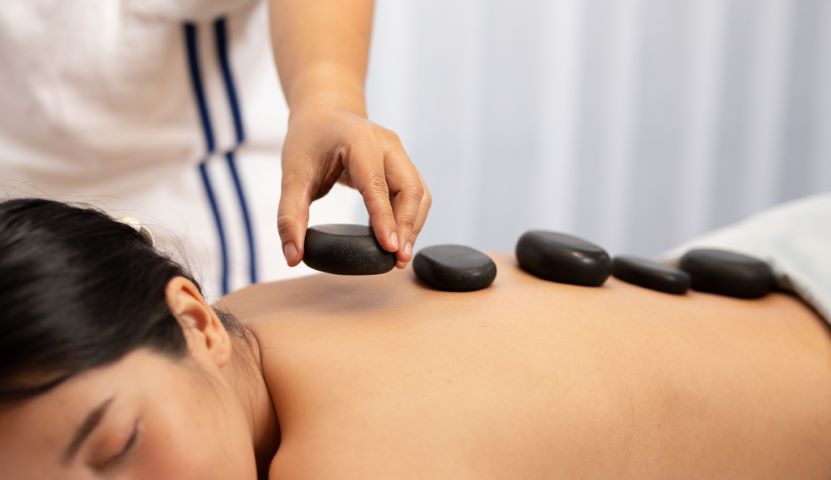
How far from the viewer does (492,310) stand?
77 centimetres

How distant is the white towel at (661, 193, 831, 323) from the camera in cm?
93

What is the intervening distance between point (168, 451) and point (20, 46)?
62cm

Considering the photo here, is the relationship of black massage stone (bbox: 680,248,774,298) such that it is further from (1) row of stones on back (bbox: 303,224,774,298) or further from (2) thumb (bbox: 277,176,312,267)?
(2) thumb (bbox: 277,176,312,267)

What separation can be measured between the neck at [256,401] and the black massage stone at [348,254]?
10cm

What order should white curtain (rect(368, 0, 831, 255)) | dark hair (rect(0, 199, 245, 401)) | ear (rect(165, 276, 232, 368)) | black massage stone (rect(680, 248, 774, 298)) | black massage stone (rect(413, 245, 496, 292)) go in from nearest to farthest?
dark hair (rect(0, 199, 245, 401)) → ear (rect(165, 276, 232, 368)) → black massage stone (rect(413, 245, 496, 292)) → black massage stone (rect(680, 248, 774, 298)) → white curtain (rect(368, 0, 831, 255))

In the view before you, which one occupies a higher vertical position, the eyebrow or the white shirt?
the white shirt

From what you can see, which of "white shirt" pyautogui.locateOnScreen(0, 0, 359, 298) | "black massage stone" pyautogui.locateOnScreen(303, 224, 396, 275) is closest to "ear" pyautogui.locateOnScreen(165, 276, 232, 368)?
"black massage stone" pyautogui.locateOnScreen(303, 224, 396, 275)

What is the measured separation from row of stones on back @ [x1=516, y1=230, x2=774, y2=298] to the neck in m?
0.32

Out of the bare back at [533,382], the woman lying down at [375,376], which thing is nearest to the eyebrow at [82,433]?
the woman lying down at [375,376]

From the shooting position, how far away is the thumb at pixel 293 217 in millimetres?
728

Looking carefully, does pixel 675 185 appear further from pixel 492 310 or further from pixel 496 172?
pixel 492 310

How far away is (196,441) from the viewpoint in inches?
23.2

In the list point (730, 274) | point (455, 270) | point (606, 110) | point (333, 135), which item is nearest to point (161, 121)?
point (333, 135)

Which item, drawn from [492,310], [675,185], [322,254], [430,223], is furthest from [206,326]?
[675,185]
